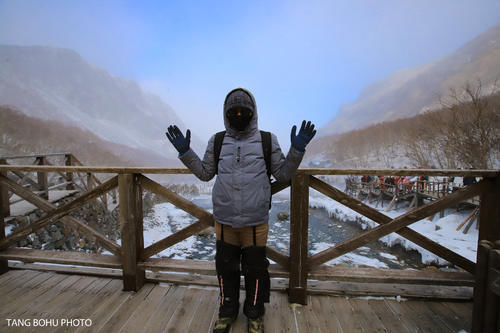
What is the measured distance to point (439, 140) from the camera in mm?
14125

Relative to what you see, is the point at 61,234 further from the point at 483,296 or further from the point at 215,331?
the point at 483,296

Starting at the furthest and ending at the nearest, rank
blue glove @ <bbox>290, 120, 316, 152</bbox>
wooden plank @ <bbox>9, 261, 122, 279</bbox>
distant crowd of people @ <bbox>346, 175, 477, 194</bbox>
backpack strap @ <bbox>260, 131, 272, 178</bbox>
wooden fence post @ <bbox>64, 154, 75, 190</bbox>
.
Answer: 1. distant crowd of people @ <bbox>346, 175, 477, 194</bbox>
2. wooden fence post @ <bbox>64, 154, 75, 190</bbox>
3. wooden plank @ <bbox>9, 261, 122, 279</bbox>
4. backpack strap @ <bbox>260, 131, 272, 178</bbox>
5. blue glove @ <bbox>290, 120, 316, 152</bbox>

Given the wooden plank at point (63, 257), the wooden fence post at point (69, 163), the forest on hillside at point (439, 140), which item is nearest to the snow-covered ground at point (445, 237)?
the forest on hillside at point (439, 140)

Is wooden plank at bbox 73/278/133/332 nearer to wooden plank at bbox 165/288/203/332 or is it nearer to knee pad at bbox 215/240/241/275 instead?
wooden plank at bbox 165/288/203/332


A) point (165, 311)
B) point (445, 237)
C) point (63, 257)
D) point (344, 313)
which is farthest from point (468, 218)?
point (63, 257)

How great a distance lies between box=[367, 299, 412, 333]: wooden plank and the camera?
5.19ft

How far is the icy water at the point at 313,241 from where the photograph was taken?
316 inches

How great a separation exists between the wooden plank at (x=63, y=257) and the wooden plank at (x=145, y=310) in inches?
17.0

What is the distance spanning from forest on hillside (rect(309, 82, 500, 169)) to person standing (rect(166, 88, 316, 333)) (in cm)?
1337

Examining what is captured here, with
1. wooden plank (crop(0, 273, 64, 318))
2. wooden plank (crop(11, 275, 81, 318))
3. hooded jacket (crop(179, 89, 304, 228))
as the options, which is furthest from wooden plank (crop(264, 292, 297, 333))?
wooden plank (crop(0, 273, 64, 318))

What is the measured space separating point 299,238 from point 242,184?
740mm

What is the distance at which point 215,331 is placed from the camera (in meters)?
1.50

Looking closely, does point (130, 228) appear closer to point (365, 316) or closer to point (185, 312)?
point (185, 312)

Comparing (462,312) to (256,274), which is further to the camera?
(462,312)
